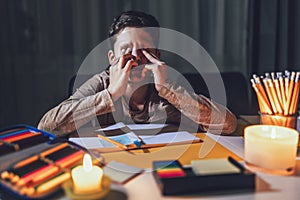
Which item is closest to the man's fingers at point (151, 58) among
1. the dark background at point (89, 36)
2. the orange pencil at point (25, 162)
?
the orange pencil at point (25, 162)

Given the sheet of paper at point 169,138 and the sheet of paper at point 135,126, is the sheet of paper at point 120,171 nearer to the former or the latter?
the sheet of paper at point 169,138

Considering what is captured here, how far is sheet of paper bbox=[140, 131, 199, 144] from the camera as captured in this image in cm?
105

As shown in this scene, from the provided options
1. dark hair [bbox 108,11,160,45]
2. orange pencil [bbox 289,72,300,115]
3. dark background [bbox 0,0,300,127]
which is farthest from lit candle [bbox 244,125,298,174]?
dark background [bbox 0,0,300,127]

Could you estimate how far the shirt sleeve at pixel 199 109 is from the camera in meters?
1.20

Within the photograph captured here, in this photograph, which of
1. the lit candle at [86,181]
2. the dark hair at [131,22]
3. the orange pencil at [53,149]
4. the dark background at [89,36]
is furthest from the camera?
the dark background at [89,36]

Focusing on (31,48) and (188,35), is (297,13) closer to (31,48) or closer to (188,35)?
(188,35)

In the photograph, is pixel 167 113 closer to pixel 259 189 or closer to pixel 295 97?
pixel 295 97

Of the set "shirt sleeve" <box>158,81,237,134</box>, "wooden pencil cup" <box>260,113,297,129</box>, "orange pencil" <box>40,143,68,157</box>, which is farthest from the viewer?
"shirt sleeve" <box>158,81,237,134</box>

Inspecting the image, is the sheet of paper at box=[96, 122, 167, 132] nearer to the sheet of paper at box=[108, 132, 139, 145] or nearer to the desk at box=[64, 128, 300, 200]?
the sheet of paper at box=[108, 132, 139, 145]

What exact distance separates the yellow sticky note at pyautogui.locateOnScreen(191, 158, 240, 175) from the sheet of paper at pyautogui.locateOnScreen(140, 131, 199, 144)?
254 millimetres

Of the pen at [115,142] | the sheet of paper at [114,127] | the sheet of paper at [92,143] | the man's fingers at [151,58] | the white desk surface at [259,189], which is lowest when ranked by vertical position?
the white desk surface at [259,189]

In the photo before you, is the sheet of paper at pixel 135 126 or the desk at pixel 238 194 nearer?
the desk at pixel 238 194

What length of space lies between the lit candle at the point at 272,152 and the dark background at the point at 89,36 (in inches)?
53.4

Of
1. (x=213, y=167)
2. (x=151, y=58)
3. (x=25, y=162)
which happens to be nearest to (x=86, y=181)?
(x=25, y=162)
